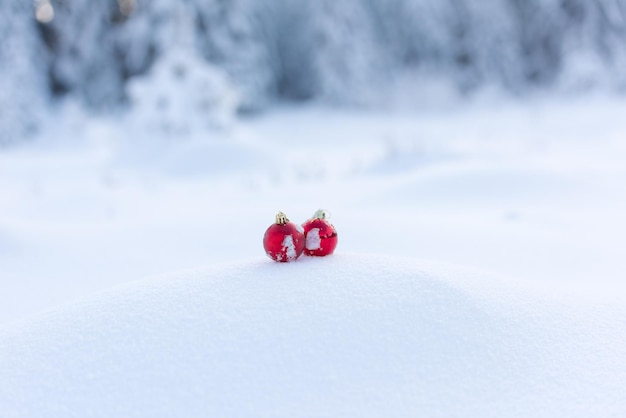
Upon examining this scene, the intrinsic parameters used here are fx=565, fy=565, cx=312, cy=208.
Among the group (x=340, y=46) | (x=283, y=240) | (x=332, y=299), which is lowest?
(x=332, y=299)

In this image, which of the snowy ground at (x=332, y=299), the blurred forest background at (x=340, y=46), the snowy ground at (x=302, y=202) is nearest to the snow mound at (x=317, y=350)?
the snowy ground at (x=332, y=299)

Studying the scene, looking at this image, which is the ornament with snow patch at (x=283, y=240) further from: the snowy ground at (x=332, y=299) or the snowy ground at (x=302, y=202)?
the snowy ground at (x=302, y=202)

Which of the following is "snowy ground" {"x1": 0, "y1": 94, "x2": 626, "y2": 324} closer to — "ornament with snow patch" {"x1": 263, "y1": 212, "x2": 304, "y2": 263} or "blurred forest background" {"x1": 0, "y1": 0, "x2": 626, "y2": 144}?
"ornament with snow patch" {"x1": 263, "y1": 212, "x2": 304, "y2": 263}

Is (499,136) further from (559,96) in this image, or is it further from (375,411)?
(375,411)

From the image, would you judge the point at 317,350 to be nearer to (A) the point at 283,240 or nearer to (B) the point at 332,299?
(B) the point at 332,299

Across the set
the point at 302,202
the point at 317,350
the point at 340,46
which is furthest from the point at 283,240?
the point at 340,46

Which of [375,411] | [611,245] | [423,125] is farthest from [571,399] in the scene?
[423,125]

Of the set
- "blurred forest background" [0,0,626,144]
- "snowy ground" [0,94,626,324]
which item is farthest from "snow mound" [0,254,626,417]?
"blurred forest background" [0,0,626,144]
